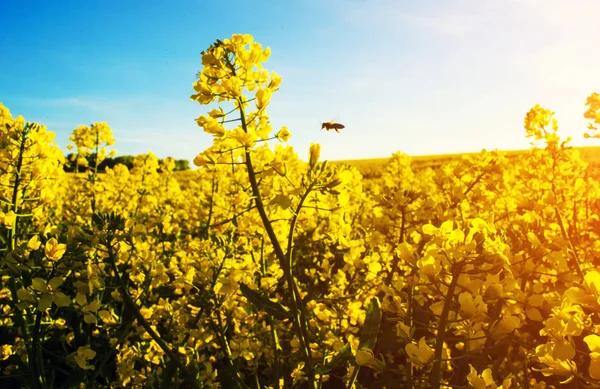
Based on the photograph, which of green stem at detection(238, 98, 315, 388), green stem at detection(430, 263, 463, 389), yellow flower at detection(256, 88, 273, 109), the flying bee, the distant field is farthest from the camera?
the distant field

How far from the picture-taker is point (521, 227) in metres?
2.38

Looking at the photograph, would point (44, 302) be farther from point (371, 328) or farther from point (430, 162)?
point (430, 162)

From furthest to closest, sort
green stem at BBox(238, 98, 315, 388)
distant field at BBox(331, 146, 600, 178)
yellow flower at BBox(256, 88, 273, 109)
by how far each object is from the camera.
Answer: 1. distant field at BBox(331, 146, 600, 178)
2. yellow flower at BBox(256, 88, 273, 109)
3. green stem at BBox(238, 98, 315, 388)

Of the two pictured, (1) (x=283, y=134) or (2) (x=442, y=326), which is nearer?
(2) (x=442, y=326)

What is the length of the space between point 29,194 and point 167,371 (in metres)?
1.57

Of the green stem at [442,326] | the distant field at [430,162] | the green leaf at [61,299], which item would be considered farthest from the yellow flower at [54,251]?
the distant field at [430,162]

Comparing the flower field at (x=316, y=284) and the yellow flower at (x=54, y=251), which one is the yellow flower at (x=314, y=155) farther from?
the yellow flower at (x=54, y=251)

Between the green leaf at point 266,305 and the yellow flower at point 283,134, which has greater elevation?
the yellow flower at point 283,134

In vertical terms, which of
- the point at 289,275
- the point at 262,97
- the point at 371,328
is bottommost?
the point at 371,328

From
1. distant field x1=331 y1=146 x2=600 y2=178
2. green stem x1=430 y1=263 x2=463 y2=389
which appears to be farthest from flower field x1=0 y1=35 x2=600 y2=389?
→ distant field x1=331 y1=146 x2=600 y2=178

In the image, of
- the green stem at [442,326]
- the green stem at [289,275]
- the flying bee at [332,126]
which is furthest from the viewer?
the flying bee at [332,126]

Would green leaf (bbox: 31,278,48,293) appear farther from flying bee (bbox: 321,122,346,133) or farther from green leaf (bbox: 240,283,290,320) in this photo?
flying bee (bbox: 321,122,346,133)

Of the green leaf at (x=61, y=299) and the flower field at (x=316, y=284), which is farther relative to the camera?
the green leaf at (x=61, y=299)

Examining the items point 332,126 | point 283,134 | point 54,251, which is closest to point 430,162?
point 332,126
